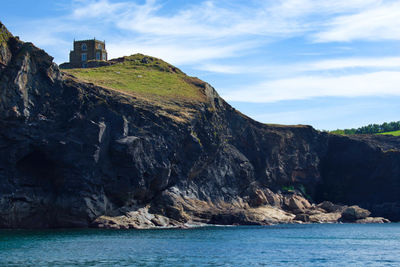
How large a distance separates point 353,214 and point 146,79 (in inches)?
2298

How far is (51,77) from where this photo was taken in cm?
9088

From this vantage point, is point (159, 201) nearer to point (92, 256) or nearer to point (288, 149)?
point (92, 256)

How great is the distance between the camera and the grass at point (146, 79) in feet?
378

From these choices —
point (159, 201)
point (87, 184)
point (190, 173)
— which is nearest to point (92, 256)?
point (87, 184)

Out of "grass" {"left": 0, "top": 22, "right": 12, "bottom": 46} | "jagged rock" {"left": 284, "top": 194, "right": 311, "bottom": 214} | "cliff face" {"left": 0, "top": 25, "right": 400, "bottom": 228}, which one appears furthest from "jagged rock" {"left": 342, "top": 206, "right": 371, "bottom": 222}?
"grass" {"left": 0, "top": 22, "right": 12, "bottom": 46}

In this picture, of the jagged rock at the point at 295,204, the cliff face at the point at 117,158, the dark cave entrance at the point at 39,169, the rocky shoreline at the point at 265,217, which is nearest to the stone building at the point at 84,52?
the cliff face at the point at 117,158

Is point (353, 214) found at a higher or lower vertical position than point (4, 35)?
lower

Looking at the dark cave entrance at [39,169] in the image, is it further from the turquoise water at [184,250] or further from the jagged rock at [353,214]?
the jagged rock at [353,214]

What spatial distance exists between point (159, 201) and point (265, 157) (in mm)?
48594

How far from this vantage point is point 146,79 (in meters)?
130

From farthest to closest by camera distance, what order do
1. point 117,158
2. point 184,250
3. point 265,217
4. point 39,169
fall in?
1. point 265,217
2. point 117,158
3. point 39,169
4. point 184,250

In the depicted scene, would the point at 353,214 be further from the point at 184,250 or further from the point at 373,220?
the point at 184,250

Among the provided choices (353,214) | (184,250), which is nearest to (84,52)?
(353,214)

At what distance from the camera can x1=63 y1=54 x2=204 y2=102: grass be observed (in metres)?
115
